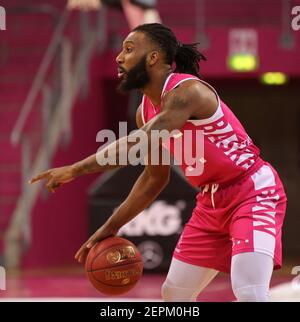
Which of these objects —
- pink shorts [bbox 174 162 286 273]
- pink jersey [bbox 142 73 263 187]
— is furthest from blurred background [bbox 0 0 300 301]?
pink jersey [bbox 142 73 263 187]

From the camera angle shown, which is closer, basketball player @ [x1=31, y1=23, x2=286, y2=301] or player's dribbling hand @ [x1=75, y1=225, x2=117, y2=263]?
basketball player @ [x1=31, y1=23, x2=286, y2=301]

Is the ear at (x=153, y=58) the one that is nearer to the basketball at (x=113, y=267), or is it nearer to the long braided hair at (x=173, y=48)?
the long braided hair at (x=173, y=48)

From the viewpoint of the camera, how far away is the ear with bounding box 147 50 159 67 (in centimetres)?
474

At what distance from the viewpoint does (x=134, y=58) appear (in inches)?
186

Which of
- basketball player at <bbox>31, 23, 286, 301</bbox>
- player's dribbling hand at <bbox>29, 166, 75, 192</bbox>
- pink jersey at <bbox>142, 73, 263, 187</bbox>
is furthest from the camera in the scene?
pink jersey at <bbox>142, 73, 263, 187</bbox>

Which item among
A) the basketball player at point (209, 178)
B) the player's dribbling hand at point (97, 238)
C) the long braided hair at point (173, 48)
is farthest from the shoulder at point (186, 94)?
the player's dribbling hand at point (97, 238)

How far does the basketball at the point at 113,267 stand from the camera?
16.2ft

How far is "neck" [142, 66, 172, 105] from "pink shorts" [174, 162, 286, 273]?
2.05 ft

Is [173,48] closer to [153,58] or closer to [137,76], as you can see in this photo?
[153,58]

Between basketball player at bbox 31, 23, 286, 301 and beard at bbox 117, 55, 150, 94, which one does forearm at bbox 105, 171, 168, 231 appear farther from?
beard at bbox 117, 55, 150, 94

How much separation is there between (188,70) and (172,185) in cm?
571


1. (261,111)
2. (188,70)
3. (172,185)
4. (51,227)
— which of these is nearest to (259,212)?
(188,70)

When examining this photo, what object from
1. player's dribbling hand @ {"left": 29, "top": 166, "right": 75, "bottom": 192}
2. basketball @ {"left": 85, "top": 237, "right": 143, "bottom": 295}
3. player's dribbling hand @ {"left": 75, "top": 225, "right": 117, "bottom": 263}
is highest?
player's dribbling hand @ {"left": 29, "top": 166, "right": 75, "bottom": 192}

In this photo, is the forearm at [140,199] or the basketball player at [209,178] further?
the forearm at [140,199]
